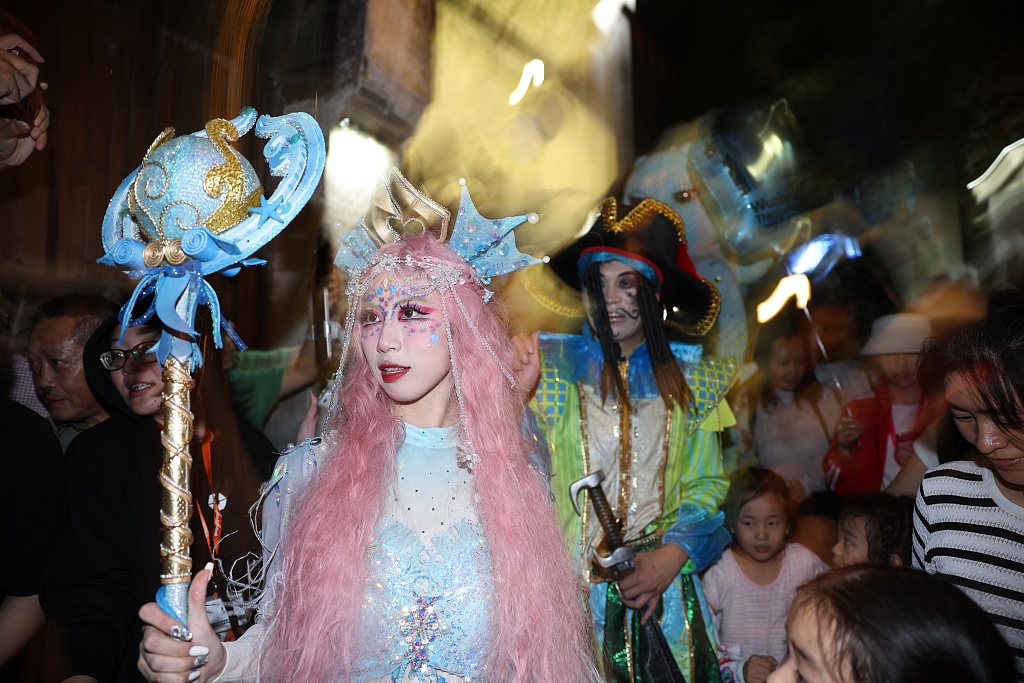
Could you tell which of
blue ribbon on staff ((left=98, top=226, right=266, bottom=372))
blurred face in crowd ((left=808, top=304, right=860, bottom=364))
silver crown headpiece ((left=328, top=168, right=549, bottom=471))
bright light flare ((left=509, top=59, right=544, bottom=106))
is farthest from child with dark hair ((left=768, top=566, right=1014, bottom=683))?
bright light flare ((left=509, top=59, right=544, bottom=106))

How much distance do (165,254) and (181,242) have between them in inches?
1.2

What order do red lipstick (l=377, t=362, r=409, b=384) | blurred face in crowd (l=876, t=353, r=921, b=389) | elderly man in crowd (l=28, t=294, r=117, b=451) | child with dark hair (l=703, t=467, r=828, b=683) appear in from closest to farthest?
red lipstick (l=377, t=362, r=409, b=384)
elderly man in crowd (l=28, t=294, r=117, b=451)
child with dark hair (l=703, t=467, r=828, b=683)
blurred face in crowd (l=876, t=353, r=921, b=389)

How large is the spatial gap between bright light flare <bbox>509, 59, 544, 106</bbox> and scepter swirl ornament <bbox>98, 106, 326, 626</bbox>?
2.02 m

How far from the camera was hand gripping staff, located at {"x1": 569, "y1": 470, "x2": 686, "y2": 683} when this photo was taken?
1.69 metres

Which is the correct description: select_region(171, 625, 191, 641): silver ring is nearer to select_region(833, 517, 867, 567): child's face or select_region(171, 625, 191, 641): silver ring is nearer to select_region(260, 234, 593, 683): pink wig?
select_region(260, 234, 593, 683): pink wig

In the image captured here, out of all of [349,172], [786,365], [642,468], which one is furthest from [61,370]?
[786,365]

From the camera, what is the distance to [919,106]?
3.46 meters

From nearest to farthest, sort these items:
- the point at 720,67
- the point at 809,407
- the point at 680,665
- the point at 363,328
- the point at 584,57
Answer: the point at 363,328 → the point at 680,665 → the point at 809,407 → the point at 584,57 → the point at 720,67

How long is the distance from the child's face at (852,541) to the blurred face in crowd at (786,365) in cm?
82

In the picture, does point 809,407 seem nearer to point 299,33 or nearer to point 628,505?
point 628,505

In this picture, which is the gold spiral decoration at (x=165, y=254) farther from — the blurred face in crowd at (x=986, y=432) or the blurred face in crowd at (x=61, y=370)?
the blurred face in crowd at (x=986, y=432)

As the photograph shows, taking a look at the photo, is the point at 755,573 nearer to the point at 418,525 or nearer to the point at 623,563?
the point at 623,563

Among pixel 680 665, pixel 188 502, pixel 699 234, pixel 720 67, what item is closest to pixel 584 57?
pixel 720 67

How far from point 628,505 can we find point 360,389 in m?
0.86
